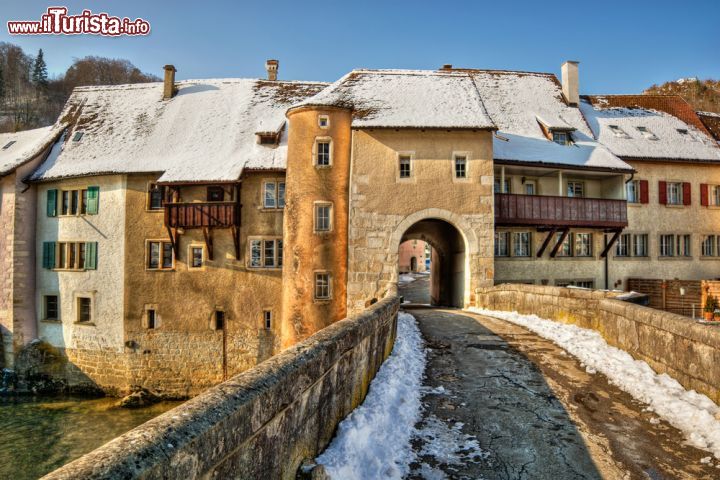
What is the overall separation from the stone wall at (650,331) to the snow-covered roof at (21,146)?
24300 mm

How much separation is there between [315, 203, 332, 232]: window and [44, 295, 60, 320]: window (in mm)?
14267

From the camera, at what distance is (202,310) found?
21109mm

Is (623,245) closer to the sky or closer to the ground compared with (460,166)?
closer to the ground

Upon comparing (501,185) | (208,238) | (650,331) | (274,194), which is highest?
(501,185)

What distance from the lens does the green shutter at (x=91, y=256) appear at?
2183 cm

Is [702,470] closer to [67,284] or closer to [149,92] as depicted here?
[67,284]

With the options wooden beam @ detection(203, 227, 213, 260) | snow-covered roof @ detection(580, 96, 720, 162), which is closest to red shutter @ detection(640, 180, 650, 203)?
snow-covered roof @ detection(580, 96, 720, 162)

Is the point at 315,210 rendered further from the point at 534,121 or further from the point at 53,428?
the point at 53,428

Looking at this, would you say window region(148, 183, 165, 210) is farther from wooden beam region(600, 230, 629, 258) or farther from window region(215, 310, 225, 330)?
wooden beam region(600, 230, 629, 258)

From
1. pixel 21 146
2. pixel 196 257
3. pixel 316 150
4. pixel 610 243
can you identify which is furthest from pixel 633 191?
pixel 21 146

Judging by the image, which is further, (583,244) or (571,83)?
(571,83)

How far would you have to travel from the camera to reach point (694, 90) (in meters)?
49.6

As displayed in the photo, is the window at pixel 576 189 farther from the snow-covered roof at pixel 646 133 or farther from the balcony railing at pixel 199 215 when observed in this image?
the balcony railing at pixel 199 215

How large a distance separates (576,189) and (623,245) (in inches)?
156
